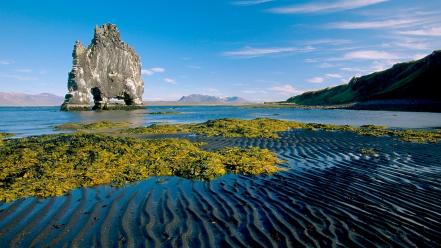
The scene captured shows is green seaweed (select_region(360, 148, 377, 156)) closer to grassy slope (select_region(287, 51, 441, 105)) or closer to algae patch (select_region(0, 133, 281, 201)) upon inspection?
algae patch (select_region(0, 133, 281, 201))

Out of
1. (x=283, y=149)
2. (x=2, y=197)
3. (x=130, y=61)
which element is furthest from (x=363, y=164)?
(x=130, y=61)

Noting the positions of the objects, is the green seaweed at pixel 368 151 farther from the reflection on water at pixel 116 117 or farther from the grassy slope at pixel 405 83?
the grassy slope at pixel 405 83

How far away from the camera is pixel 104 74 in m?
130

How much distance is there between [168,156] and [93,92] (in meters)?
122

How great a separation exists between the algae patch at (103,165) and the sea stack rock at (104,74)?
106m

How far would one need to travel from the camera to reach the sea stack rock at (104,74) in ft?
387

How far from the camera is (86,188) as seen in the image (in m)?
13.0

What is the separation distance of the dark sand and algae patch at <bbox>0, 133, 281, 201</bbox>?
0.94 metres

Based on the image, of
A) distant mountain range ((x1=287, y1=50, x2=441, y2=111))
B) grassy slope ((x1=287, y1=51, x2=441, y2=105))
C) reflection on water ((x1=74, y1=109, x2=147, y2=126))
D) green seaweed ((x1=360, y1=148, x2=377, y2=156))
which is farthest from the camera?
grassy slope ((x1=287, y1=51, x2=441, y2=105))

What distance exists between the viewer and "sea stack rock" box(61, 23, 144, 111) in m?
118

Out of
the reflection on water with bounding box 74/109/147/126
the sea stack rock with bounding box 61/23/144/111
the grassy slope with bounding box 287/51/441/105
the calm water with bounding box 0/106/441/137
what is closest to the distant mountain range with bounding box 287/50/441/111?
the grassy slope with bounding box 287/51/441/105

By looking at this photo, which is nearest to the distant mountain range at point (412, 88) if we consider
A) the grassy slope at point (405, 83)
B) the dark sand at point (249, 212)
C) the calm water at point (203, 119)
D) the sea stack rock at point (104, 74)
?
the grassy slope at point (405, 83)

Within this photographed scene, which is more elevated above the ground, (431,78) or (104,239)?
(431,78)

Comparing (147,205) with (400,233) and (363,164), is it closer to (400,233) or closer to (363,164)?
(400,233)
